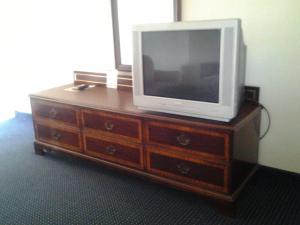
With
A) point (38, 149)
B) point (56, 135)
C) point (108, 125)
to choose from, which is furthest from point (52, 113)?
point (108, 125)

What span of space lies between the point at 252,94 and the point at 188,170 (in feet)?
2.35

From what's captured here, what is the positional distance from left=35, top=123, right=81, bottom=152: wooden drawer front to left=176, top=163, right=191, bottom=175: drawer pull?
919mm

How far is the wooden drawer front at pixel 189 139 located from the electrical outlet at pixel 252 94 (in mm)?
564

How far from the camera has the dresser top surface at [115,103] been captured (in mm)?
1861

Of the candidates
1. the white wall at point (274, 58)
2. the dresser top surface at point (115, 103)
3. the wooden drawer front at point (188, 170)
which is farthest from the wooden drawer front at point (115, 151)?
the white wall at point (274, 58)

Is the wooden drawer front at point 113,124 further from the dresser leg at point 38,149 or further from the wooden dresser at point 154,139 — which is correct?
the dresser leg at point 38,149

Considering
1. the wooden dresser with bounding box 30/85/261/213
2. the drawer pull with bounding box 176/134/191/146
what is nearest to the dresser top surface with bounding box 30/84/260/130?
the wooden dresser with bounding box 30/85/261/213

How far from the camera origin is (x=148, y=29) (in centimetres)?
195

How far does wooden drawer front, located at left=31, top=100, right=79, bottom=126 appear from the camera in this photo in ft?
8.18

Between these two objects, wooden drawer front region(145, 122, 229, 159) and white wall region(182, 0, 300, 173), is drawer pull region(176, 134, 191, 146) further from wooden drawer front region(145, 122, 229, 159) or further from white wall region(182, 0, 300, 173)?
white wall region(182, 0, 300, 173)

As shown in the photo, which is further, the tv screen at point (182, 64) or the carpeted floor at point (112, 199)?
the carpeted floor at point (112, 199)

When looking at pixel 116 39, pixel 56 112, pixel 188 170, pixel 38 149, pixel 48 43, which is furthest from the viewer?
pixel 48 43

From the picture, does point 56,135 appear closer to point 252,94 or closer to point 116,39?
point 116,39

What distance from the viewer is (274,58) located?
209 cm
